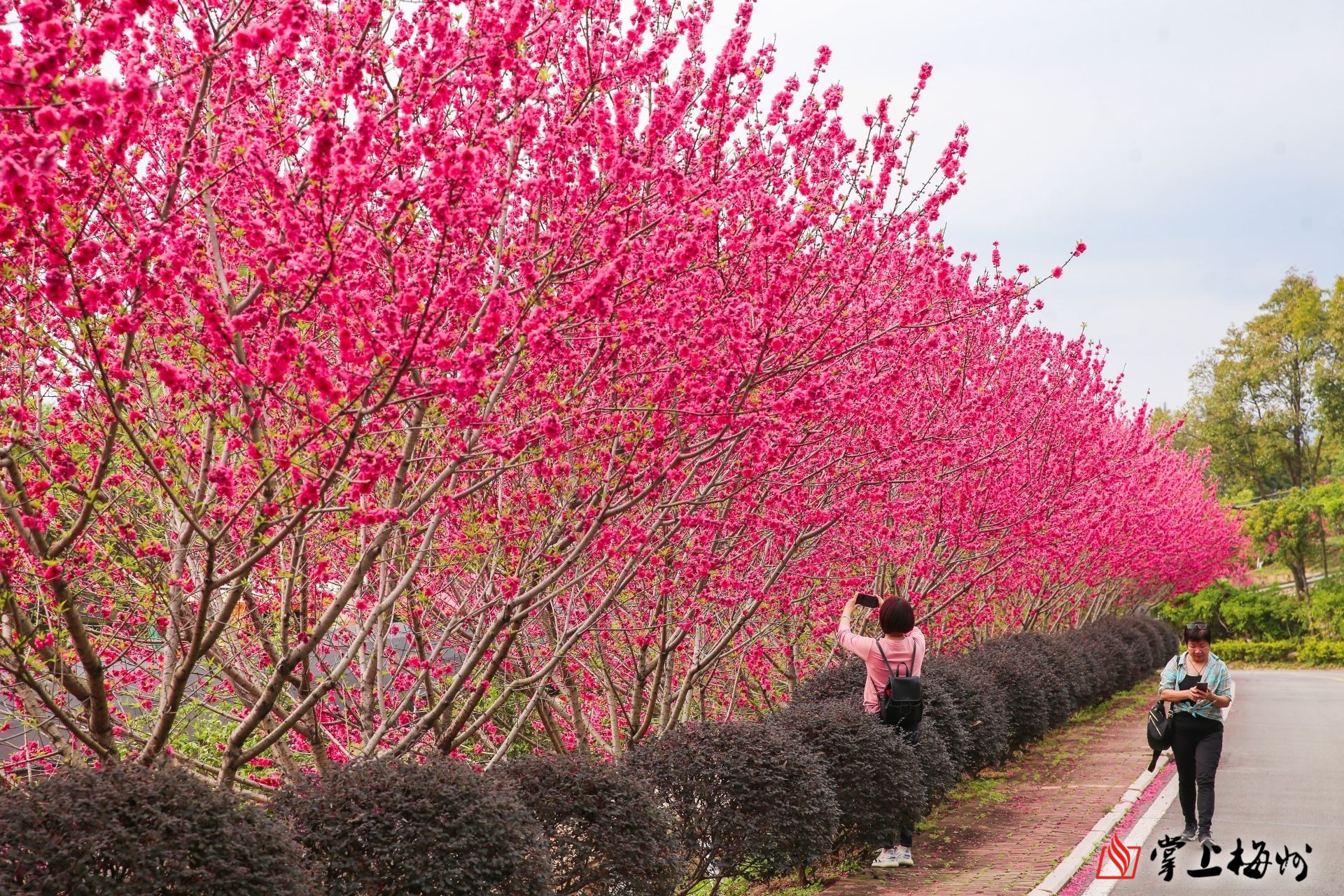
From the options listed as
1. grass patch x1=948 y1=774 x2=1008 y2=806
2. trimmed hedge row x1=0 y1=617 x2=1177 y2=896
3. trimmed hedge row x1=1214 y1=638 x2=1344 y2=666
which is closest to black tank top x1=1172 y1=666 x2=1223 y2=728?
trimmed hedge row x1=0 y1=617 x2=1177 y2=896

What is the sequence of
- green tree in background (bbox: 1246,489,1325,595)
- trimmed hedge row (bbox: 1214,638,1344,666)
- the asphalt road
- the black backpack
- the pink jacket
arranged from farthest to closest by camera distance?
green tree in background (bbox: 1246,489,1325,595)
trimmed hedge row (bbox: 1214,638,1344,666)
the black backpack
the pink jacket
the asphalt road

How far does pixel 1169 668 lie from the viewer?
9172 mm

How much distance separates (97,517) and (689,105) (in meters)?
3.61

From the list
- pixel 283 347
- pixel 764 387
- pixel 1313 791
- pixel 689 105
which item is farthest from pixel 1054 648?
pixel 283 347

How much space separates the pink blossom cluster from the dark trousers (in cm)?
155

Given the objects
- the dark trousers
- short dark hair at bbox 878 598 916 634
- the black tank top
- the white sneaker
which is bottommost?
the white sneaker

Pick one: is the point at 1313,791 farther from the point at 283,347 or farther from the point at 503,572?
the point at 283,347

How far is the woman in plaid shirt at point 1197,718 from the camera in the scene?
28.6 ft

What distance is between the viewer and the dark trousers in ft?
27.5

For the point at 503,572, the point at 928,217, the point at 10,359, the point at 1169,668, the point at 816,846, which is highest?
the point at 928,217

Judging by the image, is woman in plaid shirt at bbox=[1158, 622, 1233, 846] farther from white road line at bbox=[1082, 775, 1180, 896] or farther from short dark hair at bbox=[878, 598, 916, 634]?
short dark hair at bbox=[878, 598, 916, 634]

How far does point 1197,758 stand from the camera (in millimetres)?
8906

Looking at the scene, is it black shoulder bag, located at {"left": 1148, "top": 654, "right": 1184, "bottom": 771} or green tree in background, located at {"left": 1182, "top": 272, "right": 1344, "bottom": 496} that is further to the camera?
green tree in background, located at {"left": 1182, "top": 272, "right": 1344, "bottom": 496}

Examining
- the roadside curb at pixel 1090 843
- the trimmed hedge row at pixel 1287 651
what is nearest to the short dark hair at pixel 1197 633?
the roadside curb at pixel 1090 843
